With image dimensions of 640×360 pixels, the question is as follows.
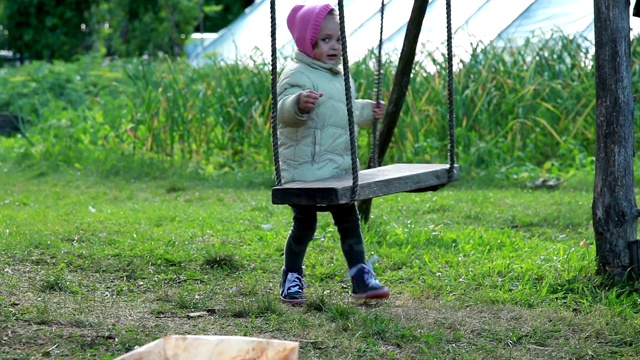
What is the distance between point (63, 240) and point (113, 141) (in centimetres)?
409

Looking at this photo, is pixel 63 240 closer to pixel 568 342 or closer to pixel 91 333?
pixel 91 333

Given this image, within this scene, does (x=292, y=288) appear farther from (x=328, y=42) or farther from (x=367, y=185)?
(x=328, y=42)

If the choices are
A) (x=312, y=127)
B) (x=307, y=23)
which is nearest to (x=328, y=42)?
(x=307, y=23)

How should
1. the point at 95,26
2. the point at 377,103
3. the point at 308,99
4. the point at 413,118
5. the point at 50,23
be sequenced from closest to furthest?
the point at 308,99
the point at 377,103
the point at 413,118
the point at 50,23
the point at 95,26

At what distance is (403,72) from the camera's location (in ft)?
18.4

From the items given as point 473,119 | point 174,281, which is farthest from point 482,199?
point 174,281

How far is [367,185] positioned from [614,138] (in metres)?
1.34

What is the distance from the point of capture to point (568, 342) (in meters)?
3.91

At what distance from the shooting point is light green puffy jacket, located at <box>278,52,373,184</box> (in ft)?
14.0

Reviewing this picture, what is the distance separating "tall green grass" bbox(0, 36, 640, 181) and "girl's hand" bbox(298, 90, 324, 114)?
15.0ft

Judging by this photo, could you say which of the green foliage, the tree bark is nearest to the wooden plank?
the tree bark

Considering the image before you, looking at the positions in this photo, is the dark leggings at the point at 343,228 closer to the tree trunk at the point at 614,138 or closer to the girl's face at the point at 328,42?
the girl's face at the point at 328,42

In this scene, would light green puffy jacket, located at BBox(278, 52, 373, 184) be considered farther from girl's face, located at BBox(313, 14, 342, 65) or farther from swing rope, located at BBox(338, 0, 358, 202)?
swing rope, located at BBox(338, 0, 358, 202)

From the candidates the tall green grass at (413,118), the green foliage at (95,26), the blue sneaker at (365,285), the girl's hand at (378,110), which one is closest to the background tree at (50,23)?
the green foliage at (95,26)
